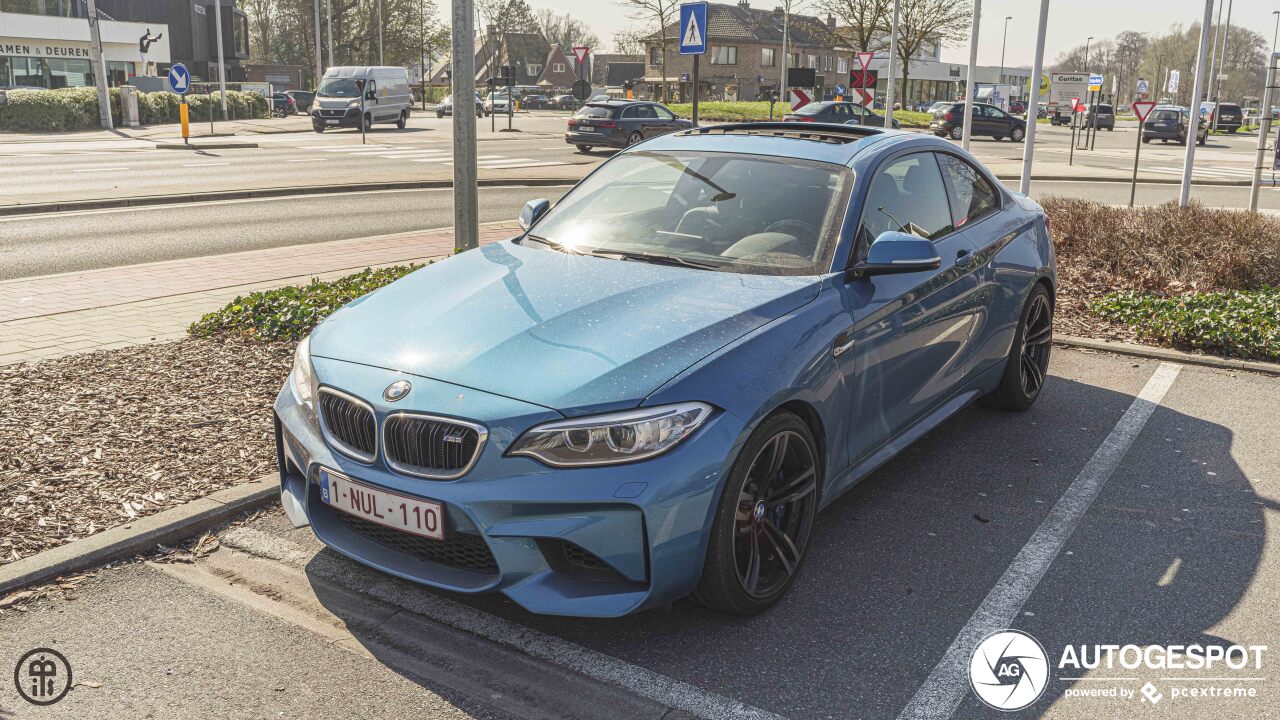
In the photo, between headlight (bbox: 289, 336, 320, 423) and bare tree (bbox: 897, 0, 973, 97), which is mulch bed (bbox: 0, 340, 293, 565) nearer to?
headlight (bbox: 289, 336, 320, 423)

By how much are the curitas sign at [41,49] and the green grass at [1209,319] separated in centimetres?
5957

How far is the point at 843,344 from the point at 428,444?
1579 mm

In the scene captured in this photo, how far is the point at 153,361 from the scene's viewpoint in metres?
6.56

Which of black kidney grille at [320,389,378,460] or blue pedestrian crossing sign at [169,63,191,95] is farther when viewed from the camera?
blue pedestrian crossing sign at [169,63,191,95]

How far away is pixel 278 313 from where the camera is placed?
7352 millimetres

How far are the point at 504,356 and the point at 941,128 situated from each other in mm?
42617

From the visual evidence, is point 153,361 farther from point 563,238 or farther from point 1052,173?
point 1052,173

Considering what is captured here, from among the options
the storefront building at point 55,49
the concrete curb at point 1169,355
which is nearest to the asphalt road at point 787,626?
the concrete curb at point 1169,355

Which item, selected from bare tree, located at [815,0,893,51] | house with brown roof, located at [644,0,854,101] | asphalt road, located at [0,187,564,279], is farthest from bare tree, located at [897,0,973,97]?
asphalt road, located at [0,187,564,279]

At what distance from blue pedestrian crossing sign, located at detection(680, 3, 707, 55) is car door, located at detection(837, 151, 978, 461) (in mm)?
9867

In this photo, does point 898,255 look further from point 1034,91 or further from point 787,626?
point 1034,91

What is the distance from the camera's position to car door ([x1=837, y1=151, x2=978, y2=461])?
4.16 m

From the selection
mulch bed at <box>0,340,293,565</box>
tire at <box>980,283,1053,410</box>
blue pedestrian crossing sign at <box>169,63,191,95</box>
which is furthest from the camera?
blue pedestrian crossing sign at <box>169,63,191,95</box>

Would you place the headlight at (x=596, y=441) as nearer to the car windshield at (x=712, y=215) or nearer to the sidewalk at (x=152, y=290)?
the car windshield at (x=712, y=215)
